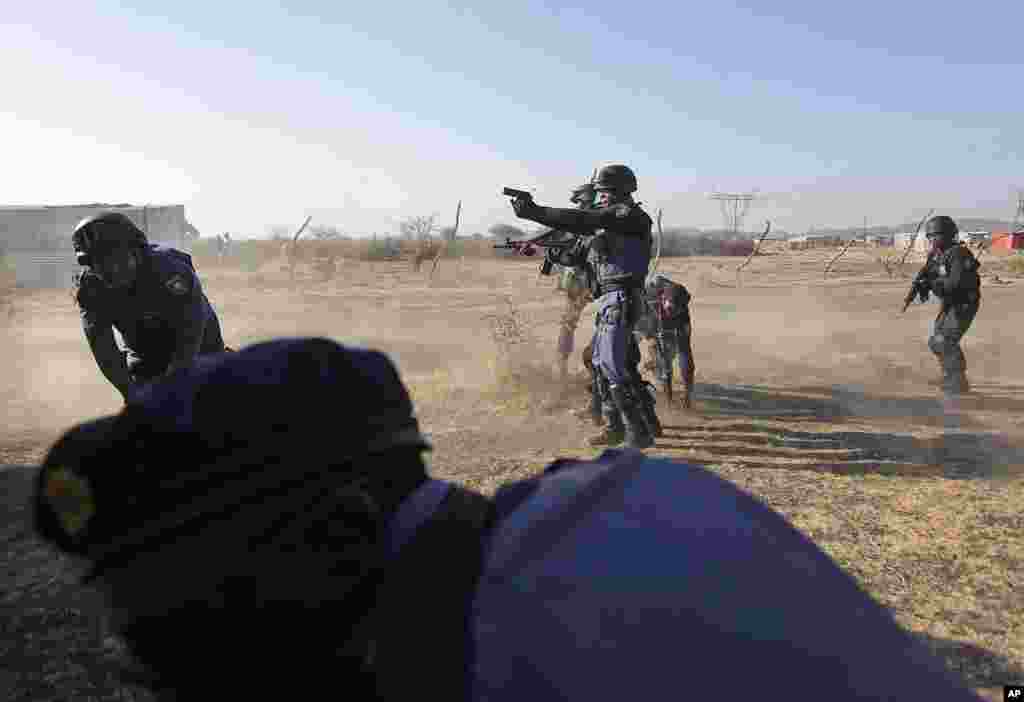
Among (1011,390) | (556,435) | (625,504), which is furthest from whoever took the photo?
(1011,390)

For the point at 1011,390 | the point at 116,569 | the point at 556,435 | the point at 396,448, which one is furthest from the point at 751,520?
the point at 1011,390

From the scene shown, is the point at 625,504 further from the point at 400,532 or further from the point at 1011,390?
the point at 1011,390

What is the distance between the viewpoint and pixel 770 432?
6305mm

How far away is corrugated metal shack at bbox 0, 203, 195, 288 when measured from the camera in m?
25.4

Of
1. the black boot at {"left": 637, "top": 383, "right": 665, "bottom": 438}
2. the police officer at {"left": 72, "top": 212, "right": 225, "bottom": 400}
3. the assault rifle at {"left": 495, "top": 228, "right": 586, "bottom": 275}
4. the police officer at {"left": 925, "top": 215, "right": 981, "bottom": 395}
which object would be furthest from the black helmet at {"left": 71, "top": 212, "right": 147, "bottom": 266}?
the police officer at {"left": 925, "top": 215, "right": 981, "bottom": 395}

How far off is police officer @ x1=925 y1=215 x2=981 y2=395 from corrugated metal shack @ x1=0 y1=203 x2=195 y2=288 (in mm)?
24864

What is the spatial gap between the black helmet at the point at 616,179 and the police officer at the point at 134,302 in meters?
3.04

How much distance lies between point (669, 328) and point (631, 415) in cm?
177

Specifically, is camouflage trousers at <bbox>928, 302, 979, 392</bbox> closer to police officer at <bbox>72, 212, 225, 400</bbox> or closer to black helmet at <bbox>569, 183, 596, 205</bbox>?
black helmet at <bbox>569, 183, 596, 205</bbox>

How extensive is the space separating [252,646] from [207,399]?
0.84ft

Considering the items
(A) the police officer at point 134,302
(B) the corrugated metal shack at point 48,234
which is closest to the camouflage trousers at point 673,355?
(A) the police officer at point 134,302

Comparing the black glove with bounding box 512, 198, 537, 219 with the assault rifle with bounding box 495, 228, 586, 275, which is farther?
the assault rifle with bounding box 495, 228, 586, 275

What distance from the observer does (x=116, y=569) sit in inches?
29.4

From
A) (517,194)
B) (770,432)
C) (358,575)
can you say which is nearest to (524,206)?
(517,194)
